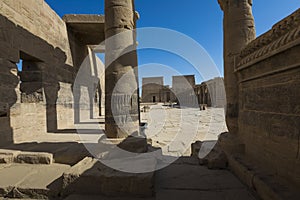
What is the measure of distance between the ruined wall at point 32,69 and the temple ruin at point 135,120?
32mm

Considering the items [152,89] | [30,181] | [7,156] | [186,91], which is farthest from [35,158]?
[152,89]

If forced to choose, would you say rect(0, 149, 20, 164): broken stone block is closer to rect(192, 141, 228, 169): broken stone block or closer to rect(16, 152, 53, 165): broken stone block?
rect(16, 152, 53, 165): broken stone block

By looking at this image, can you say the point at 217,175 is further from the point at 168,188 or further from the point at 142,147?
the point at 142,147

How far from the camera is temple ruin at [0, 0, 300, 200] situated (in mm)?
1987

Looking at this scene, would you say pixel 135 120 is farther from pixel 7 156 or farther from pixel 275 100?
pixel 275 100

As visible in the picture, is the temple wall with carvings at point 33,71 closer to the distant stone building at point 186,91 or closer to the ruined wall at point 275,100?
the ruined wall at point 275,100

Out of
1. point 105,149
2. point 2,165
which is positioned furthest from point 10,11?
point 105,149

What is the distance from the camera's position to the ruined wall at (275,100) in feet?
5.95

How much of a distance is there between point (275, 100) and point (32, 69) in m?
6.70

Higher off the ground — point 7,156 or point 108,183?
point 7,156

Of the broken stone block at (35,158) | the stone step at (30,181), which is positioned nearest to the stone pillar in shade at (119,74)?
the broken stone block at (35,158)

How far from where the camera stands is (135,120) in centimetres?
391

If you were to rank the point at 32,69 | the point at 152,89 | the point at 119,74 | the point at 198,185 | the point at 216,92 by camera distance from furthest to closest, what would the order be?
the point at 152,89, the point at 216,92, the point at 32,69, the point at 119,74, the point at 198,185

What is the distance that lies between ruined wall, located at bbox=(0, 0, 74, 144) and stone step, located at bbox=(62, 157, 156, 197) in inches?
118
